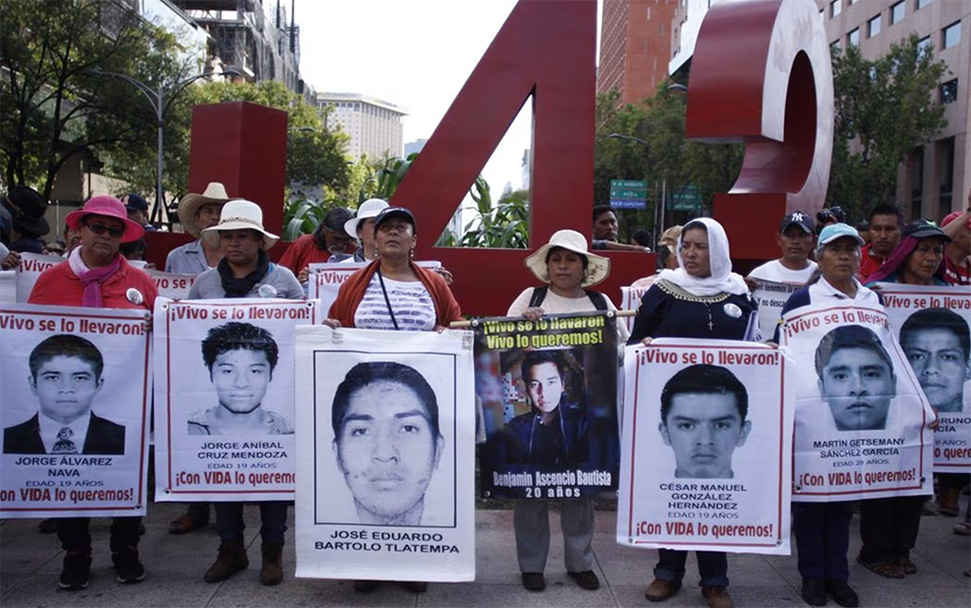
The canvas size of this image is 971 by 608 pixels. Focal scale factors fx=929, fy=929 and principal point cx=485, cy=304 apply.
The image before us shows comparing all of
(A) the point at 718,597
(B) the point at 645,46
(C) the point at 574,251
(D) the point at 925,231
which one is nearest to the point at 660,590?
(A) the point at 718,597

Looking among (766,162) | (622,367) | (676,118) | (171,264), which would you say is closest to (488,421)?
(622,367)

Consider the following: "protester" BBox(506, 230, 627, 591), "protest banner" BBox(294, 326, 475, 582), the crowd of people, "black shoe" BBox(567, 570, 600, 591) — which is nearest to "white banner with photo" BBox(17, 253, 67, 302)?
the crowd of people

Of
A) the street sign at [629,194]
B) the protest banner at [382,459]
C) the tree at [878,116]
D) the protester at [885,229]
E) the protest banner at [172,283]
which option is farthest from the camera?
the street sign at [629,194]

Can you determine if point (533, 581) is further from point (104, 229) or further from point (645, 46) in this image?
point (645, 46)

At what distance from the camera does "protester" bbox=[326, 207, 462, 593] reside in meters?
4.51

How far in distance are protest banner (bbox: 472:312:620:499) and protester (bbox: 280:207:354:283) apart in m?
2.45

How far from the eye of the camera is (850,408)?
4.56m

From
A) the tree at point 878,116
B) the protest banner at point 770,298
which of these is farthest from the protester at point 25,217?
the tree at point 878,116

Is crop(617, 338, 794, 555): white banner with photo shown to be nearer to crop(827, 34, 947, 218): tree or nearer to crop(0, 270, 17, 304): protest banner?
crop(0, 270, 17, 304): protest banner

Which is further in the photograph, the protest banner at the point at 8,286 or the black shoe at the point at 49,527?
the black shoe at the point at 49,527

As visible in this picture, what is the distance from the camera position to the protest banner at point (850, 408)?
14.8 ft

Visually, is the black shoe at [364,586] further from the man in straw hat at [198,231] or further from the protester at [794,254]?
the protester at [794,254]

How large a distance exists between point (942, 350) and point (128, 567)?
4448 millimetres

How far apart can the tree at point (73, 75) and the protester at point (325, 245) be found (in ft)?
68.2
